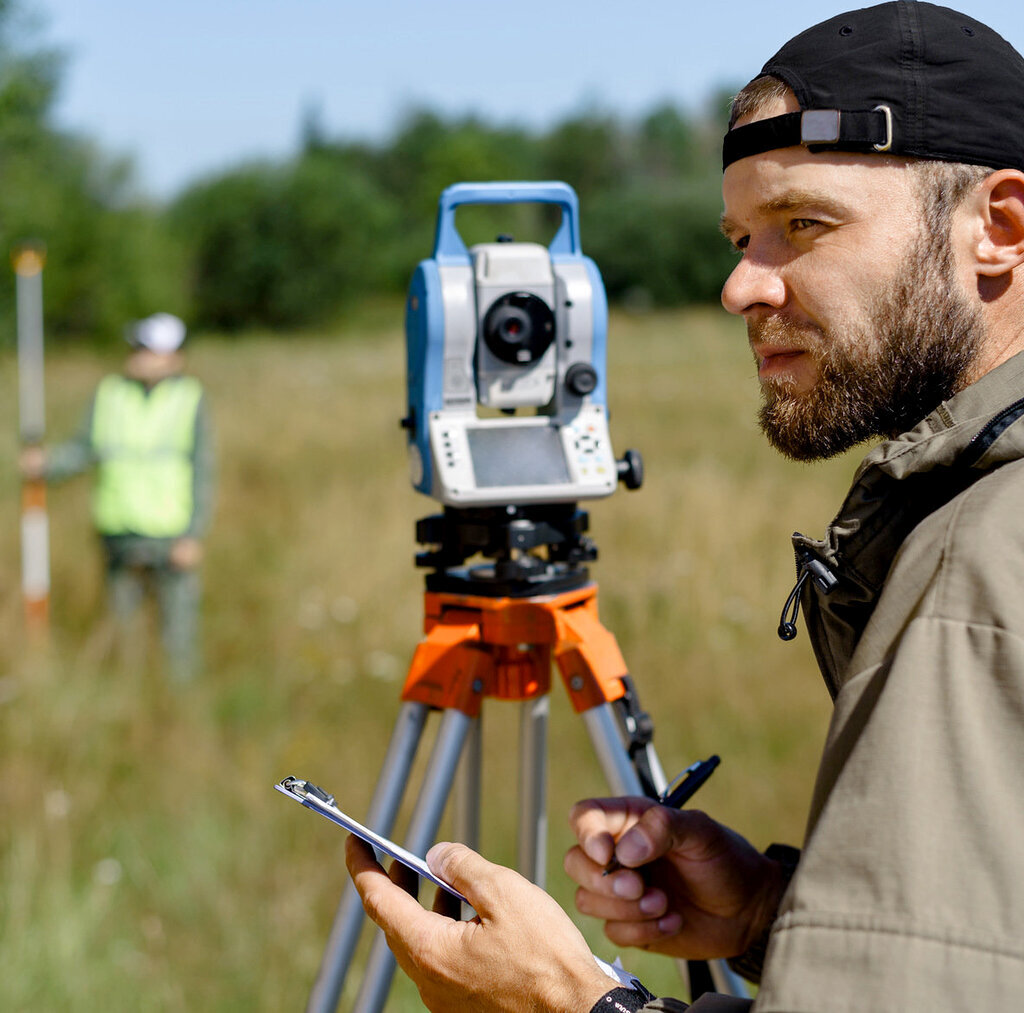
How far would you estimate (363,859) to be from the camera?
1255 mm

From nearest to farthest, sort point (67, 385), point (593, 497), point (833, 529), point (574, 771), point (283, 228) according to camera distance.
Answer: point (833, 529)
point (593, 497)
point (574, 771)
point (67, 385)
point (283, 228)

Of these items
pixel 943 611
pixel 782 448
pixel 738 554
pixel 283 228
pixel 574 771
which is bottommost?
pixel 574 771

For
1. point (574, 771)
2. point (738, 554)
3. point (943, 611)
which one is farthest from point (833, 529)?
point (738, 554)

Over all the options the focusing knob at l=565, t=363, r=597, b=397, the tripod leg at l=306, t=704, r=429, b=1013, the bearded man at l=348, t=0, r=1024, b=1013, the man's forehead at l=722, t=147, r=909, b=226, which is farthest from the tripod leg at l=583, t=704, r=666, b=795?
the man's forehead at l=722, t=147, r=909, b=226

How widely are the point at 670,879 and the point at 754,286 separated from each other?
81 centimetres

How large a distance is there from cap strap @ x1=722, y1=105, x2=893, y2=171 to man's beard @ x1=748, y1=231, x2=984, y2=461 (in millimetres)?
122

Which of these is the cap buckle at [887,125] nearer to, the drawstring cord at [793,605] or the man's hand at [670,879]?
the drawstring cord at [793,605]

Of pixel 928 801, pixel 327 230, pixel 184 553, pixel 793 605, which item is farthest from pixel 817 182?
pixel 327 230

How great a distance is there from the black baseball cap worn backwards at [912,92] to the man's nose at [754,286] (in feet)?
0.44

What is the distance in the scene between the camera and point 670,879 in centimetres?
150

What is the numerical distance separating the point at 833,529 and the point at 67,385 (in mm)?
14812

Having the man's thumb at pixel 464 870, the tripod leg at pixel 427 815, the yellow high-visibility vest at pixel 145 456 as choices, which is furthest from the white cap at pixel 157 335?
the man's thumb at pixel 464 870

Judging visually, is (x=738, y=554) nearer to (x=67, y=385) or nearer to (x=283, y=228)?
(x=67, y=385)

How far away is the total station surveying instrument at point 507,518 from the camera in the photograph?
1.83 metres
